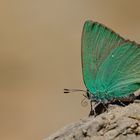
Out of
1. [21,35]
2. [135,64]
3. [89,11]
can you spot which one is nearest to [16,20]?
[21,35]

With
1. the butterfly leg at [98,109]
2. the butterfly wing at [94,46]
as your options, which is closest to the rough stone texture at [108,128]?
the butterfly leg at [98,109]

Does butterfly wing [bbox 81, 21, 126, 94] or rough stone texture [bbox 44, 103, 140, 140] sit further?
butterfly wing [bbox 81, 21, 126, 94]

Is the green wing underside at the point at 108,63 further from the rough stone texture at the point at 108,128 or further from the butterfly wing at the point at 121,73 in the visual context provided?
the rough stone texture at the point at 108,128

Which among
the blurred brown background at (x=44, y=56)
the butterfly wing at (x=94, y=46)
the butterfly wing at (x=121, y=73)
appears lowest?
the butterfly wing at (x=121, y=73)

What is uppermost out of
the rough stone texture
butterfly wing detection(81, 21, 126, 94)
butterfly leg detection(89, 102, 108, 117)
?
butterfly wing detection(81, 21, 126, 94)

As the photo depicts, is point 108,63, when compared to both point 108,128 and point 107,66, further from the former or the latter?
point 108,128

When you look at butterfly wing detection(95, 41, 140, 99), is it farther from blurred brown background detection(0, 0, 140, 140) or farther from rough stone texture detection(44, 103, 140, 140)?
blurred brown background detection(0, 0, 140, 140)

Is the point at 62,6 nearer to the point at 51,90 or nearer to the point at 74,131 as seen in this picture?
the point at 51,90

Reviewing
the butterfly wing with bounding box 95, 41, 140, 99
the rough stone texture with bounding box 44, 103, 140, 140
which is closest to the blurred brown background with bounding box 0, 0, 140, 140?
the butterfly wing with bounding box 95, 41, 140, 99
